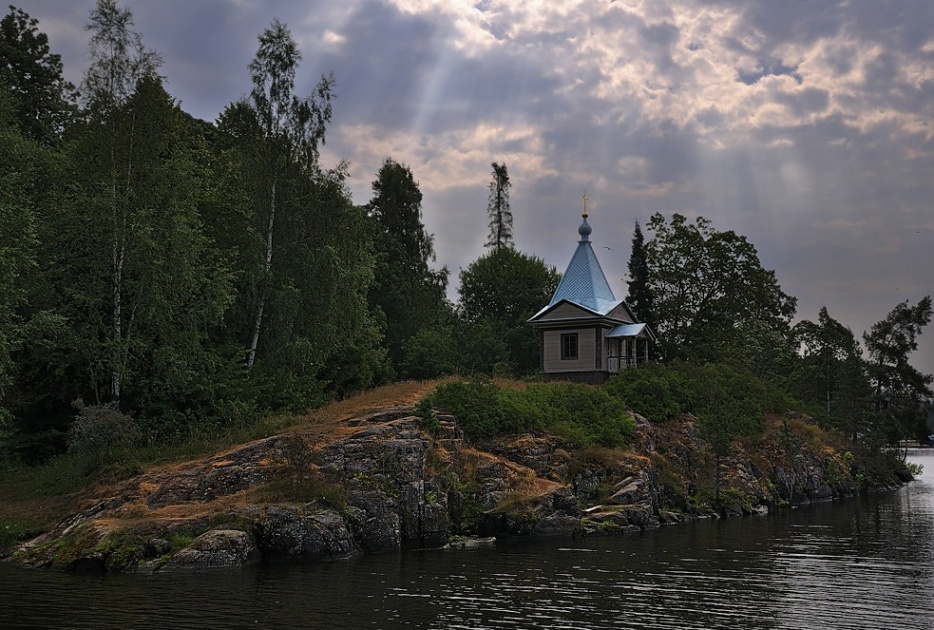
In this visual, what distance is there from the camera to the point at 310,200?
43312 mm

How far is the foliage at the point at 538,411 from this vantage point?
35.9 m

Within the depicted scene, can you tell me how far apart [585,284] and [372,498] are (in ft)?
104

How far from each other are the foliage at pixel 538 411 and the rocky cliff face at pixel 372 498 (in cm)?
75

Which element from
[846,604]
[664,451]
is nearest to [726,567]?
[846,604]

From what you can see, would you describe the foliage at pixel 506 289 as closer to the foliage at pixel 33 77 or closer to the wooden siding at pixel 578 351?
the wooden siding at pixel 578 351

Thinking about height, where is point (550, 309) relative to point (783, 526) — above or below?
above

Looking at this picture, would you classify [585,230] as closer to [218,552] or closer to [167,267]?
[167,267]

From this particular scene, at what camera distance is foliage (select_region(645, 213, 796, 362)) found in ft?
222

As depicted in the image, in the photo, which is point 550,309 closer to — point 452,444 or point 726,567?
point 452,444

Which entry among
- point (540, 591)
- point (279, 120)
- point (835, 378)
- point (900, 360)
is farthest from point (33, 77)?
point (900, 360)

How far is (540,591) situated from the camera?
19953 mm

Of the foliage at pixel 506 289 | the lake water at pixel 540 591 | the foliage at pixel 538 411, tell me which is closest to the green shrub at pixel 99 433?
the lake water at pixel 540 591

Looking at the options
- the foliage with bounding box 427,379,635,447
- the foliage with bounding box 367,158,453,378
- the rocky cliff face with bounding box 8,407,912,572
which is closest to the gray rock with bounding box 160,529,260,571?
the rocky cliff face with bounding box 8,407,912,572

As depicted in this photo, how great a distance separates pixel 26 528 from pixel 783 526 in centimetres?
2999
